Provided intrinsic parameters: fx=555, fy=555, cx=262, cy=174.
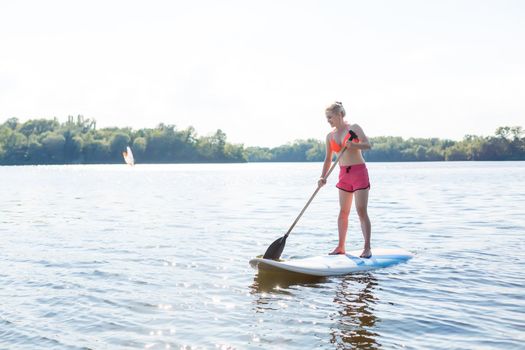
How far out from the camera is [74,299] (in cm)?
642

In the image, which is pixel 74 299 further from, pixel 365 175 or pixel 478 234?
pixel 478 234

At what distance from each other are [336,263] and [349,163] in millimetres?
1444

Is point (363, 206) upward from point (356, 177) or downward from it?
downward

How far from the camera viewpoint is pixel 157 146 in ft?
483

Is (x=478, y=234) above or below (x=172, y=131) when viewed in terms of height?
below

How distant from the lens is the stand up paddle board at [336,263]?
23.9 feet

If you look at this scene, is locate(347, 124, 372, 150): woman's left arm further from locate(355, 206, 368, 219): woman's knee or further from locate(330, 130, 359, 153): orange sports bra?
locate(355, 206, 368, 219): woman's knee

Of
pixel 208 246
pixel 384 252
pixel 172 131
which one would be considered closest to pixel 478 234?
pixel 384 252

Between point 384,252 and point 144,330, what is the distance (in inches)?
183

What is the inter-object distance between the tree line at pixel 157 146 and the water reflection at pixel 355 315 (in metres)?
134

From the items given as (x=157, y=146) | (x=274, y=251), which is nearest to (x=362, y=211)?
(x=274, y=251)

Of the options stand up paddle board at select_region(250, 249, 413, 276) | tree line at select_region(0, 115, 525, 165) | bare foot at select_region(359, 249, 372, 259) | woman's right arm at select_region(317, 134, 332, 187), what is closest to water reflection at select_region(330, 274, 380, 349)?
stand up paddle board at select_region(250, 249, 413, 276)

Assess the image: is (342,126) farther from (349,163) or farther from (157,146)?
(157,146)

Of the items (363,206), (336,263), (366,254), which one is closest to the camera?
(336,263)
